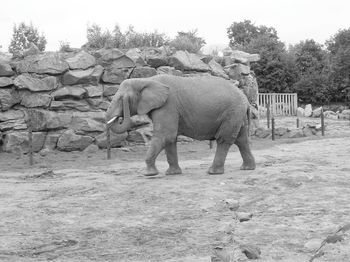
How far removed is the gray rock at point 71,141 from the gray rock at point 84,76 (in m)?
1.49

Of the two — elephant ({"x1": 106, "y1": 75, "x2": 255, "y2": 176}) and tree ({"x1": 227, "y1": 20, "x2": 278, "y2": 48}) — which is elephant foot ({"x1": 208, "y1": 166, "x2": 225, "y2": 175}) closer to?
elephant ({"x1": 106, "y1": 75, "x2": 255, "y2": 176})

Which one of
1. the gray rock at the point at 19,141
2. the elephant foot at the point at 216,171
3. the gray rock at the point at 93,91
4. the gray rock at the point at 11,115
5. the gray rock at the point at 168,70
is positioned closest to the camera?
the elephant foot at the point at 216,171

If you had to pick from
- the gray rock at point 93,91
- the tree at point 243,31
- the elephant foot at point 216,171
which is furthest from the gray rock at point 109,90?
the tree at point 243,31

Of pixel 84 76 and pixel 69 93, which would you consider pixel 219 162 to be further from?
pixel 84 76

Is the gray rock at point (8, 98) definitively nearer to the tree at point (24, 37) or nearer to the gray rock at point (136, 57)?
the gray rock at point (136, 57)

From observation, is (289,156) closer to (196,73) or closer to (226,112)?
(226,112)

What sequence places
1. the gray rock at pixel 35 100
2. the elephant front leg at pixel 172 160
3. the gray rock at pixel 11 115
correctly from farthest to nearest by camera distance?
the gray rock at pixel 35 100 < the gray rock at pixel 11 115 < the elephant front leg at pixel 172 160

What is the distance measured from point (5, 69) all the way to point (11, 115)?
1.28m

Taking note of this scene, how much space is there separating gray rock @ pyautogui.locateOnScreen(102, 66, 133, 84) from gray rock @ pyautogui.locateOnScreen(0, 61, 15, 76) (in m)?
2.58

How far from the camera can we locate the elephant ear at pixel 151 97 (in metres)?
9.19

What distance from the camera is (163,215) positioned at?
6023mm

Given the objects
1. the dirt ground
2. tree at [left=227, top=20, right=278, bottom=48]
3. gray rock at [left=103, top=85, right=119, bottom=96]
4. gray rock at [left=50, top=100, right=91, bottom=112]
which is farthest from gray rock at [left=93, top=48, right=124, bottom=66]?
tree at [left=227, top=20, right=278, bottom=48]

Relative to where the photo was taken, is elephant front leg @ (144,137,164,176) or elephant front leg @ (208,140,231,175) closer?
elephant front leg @ (144,137,164,176)

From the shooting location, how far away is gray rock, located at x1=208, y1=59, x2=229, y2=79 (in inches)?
695
